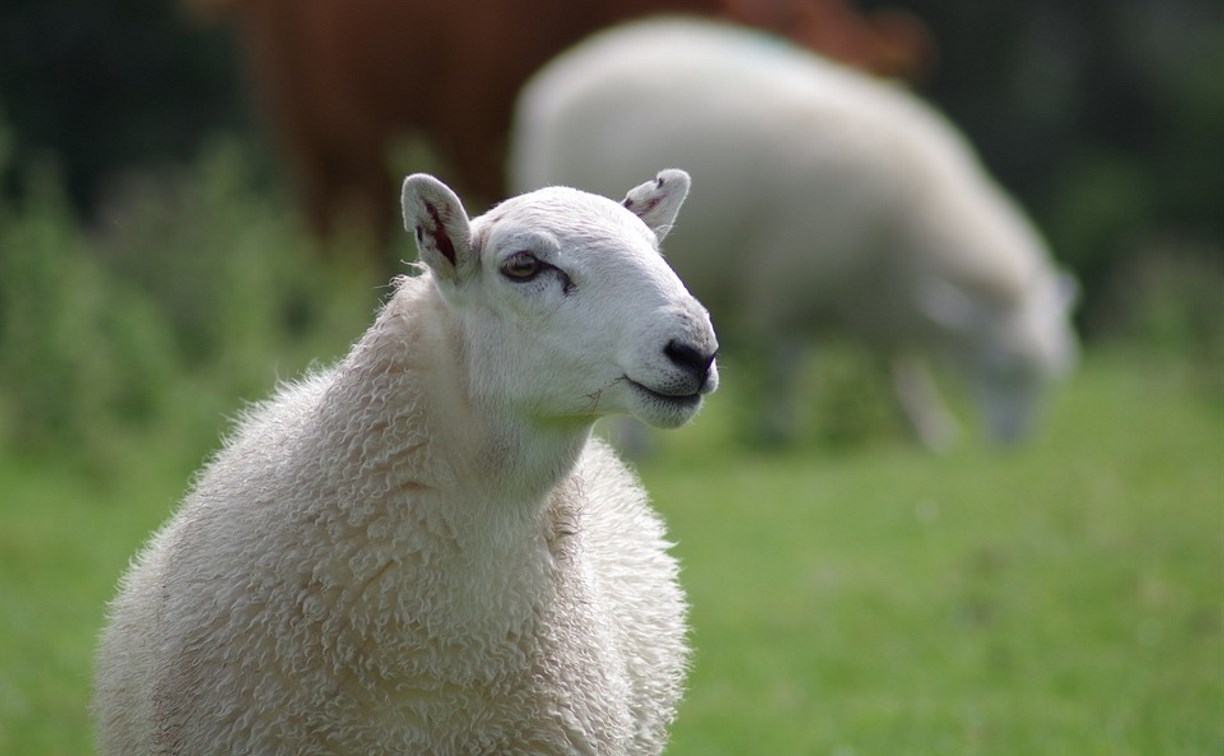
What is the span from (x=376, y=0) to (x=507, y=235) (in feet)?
38.0

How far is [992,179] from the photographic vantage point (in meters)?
25.6

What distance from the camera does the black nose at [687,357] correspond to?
3277mm

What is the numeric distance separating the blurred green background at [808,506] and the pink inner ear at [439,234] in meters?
1.65

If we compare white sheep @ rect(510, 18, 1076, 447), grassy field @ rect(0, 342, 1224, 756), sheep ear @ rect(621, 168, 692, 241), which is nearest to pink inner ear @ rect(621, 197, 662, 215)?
sheep ear @ rect(621, 168, 692, 241)

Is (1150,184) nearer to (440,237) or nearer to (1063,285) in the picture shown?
(1063,285)

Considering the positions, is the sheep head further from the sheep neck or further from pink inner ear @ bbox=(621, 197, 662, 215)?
pink inner ear @ bbox=(621, 197, 662, 215)

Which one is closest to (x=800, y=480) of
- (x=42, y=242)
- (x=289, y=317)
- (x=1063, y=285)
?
(x=1063, y=285)

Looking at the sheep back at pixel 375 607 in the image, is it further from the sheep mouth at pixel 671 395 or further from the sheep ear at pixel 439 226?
the sheep mouth at pixel 671 395

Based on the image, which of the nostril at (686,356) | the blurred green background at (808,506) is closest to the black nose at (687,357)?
the nostril at (686,356)

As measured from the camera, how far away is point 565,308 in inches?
136

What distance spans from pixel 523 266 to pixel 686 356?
42cm

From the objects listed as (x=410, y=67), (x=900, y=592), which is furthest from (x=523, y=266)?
(x=410, y=67)

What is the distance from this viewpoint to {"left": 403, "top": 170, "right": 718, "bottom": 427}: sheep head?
3.31m

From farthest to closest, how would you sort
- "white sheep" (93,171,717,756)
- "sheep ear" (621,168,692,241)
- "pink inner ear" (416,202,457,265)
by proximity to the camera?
"sheep ear" (621,168,692,241), "pink inner ear" (416,202,457,265), "white sheep" (93,171,717,756)
